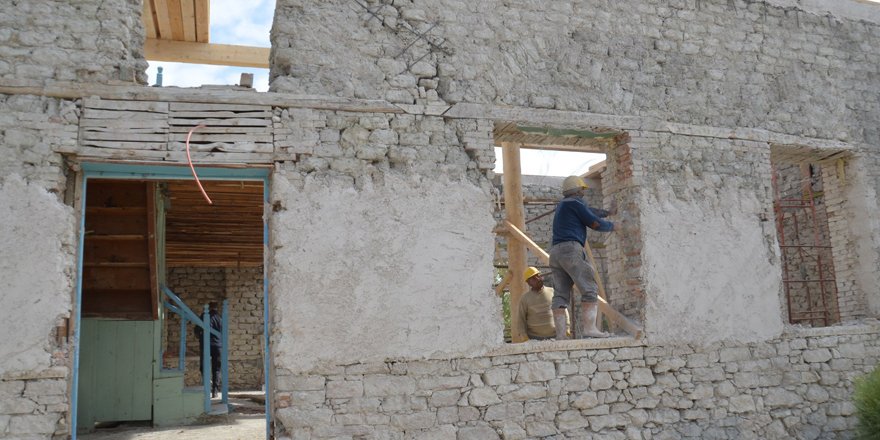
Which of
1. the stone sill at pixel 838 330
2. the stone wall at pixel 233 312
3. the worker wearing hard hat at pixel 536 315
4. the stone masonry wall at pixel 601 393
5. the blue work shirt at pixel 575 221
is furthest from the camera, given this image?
the stone wall at pixel 233 312

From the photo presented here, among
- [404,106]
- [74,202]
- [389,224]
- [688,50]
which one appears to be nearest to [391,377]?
[389,224]

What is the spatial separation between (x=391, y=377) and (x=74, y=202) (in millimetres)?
2644

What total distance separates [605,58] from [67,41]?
14.6 ft

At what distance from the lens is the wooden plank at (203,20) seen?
733cm

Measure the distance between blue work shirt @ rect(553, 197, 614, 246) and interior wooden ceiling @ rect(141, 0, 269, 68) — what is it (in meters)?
3.74

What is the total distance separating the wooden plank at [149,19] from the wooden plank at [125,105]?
82.9 inches

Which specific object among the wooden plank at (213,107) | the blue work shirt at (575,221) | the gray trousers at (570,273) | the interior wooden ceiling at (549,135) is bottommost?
the gray trousers at (570,273)

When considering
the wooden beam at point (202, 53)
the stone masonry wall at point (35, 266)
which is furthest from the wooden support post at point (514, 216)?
the stone masonry wall at point (35, 266)

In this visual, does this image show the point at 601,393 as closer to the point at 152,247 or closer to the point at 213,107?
the point at 213,107

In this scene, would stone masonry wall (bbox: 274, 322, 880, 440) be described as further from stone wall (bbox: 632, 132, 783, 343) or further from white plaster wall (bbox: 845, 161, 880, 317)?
white plaster wall (bbox: 845, 161, 880, 317)

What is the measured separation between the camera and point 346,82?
5.76 m

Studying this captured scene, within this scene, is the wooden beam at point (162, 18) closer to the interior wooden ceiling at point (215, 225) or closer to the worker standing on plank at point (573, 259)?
the interior wooden ceiling at point (215, 225)

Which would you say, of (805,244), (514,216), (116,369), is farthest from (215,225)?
(805,244)

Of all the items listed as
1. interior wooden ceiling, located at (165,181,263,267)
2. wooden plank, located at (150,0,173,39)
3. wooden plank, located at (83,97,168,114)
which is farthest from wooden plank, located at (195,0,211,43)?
wooden plank, located at (83,97,168,114)
